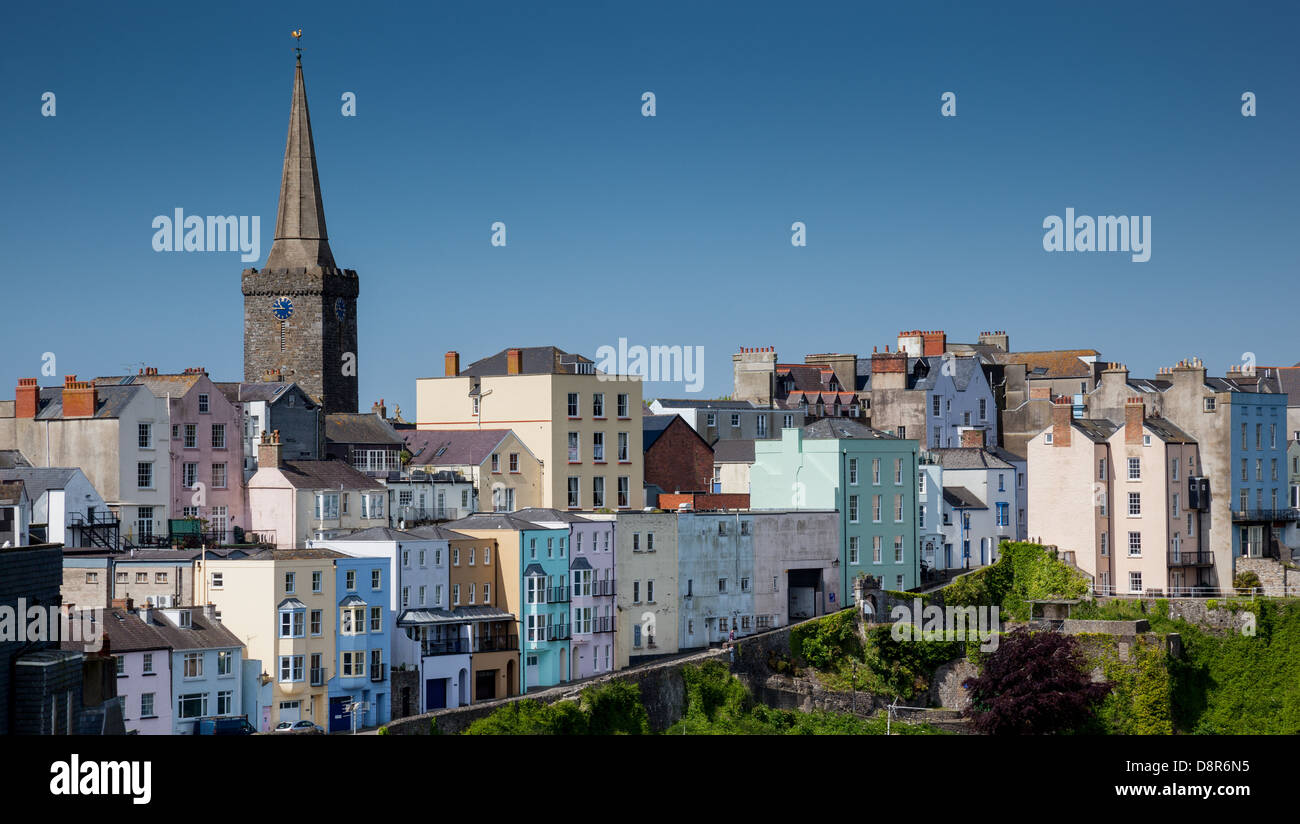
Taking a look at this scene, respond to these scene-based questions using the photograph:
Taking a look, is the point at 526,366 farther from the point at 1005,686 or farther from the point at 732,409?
the point at 1005,686

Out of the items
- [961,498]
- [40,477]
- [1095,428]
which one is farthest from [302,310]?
[1095,428]

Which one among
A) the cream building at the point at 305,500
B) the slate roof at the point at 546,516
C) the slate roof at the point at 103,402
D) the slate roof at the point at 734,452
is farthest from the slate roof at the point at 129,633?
the slate roof at the point at 734,452

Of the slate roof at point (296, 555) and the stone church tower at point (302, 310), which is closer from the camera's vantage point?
the slate roof at point (296, 555)

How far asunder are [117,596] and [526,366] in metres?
27.3

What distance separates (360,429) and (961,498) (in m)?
28.7

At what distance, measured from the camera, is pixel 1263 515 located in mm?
80562

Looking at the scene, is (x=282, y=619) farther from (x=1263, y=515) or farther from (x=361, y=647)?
(x=1263, y=515)

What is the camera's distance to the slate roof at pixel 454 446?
70688 mm

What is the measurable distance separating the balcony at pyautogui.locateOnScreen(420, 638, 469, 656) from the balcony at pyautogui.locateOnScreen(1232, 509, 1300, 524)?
40.4m

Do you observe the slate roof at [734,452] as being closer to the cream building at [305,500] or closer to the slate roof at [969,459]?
the slate roof at [969,459]

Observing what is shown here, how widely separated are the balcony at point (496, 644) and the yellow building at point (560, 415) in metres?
13.6

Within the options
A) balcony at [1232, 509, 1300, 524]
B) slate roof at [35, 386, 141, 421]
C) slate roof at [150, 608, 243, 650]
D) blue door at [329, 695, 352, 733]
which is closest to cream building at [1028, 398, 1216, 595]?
balcony at [1232, 509, 1300, 524]
